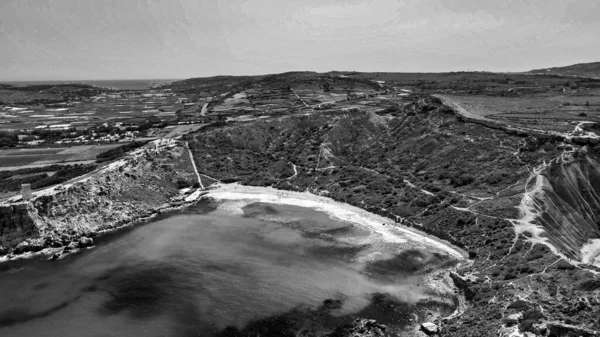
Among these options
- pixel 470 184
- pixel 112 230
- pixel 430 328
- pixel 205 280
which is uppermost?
pixel 470 184

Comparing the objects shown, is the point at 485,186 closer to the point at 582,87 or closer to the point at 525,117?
the point at 525,117

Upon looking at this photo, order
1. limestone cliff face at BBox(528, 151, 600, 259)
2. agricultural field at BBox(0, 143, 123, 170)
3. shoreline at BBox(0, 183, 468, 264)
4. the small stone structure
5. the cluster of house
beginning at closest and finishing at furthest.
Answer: limestone cliff face at BBox(528, 151, 600, 259), shoreline at BBox(0, 183, 468, 264), the small stone structure, agricultural field at BBox(0, 143, 123, 170), the cluster of house

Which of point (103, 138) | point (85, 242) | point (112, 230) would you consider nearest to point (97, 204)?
point (112, 230)

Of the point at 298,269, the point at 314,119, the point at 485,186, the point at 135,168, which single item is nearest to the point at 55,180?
the point at 135,168

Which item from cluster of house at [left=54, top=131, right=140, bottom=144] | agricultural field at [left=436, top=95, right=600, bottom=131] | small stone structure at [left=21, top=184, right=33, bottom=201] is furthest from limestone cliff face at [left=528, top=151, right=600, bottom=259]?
cluster of house at [left=54, top=131, right=140, bottom=144]

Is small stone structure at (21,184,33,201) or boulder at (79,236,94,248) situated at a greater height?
small stone structure at (21,184,33,201)

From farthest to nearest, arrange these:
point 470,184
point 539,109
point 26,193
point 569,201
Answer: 1. point 539,109
2. point 470,184
3. point 26,193
4. point 569,201

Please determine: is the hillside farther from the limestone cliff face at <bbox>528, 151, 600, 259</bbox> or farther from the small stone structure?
the small stone structure

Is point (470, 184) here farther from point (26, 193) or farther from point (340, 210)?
point (26, 193)
